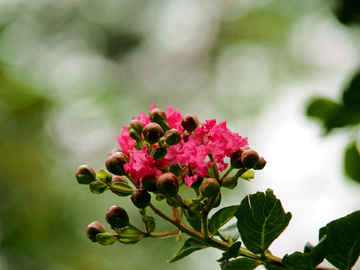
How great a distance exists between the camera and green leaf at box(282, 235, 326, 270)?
96 centimetres

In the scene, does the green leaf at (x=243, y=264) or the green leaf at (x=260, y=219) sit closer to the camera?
the green leaf at (x=260, y=219)

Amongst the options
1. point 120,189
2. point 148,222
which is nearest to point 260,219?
point 148,222

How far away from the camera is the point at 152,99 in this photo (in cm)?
759

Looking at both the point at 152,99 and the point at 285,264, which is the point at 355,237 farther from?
the point at 152,99

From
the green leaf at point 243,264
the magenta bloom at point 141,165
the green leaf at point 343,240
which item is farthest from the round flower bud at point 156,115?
the green leaf at point 343,240

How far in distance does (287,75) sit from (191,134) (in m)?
6.62

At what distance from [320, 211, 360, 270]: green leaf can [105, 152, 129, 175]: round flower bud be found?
2.15 ft

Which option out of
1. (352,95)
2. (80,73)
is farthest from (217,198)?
(80,73)

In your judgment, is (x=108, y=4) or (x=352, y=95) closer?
(x=352, y=95)

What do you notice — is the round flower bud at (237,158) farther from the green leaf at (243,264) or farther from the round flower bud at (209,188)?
the green leaf at (243,264)

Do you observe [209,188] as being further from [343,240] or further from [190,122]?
[343,240]

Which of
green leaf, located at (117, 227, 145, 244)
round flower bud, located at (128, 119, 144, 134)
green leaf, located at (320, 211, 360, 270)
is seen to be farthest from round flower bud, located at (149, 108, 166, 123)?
green leaf, located at (320, 211, 360, 270)

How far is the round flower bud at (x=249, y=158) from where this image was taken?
1043 mm

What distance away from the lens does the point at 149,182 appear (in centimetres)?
107
